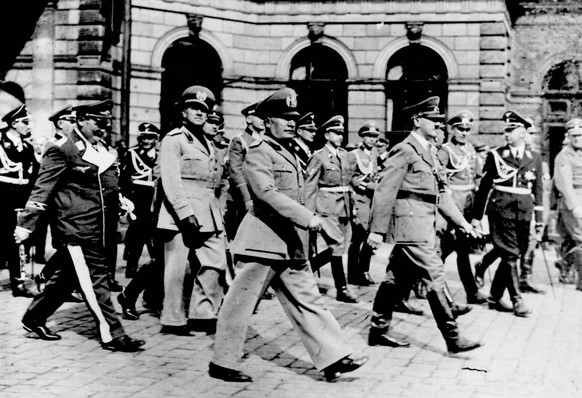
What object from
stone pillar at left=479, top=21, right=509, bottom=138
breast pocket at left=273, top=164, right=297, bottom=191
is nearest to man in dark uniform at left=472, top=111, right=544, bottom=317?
breast pocket at left=273, top=164, right=297, bottom=191

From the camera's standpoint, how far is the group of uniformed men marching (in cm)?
586

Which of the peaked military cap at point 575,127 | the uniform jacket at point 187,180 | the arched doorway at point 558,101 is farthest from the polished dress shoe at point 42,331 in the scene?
the arched doorway at point 558,101

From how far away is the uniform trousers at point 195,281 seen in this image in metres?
7.39

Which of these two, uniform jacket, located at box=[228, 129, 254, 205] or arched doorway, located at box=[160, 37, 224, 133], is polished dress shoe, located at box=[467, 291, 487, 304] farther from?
arched doorway, located at box=[160, 37, 224, 133]

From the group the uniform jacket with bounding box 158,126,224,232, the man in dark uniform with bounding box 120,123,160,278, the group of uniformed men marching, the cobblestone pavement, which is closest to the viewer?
the cobblestone pavement

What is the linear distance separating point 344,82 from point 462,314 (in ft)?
39.0

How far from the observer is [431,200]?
7027 millimetres

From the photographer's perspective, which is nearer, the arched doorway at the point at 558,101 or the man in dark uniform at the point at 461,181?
the man in dark uniform at the point at 461,181

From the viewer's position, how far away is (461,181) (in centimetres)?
1038

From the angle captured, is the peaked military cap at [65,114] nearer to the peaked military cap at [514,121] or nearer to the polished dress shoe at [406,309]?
the polished dress shoe at [406,309]

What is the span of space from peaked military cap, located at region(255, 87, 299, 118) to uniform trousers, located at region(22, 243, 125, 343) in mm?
1957

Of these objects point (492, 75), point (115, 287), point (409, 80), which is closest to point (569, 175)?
point (115, 287)

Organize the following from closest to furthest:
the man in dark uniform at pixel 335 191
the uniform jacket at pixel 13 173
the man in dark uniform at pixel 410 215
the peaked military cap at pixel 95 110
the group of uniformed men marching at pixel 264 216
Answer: the group of uniformed men marching at pixel 264 216 → the man in dark uniform at pixel 410 215 → the peaked military cap at pixel 95 110 → the man in dark uniform at pixel 335 191 → the uniform jacket at pixel 13 173

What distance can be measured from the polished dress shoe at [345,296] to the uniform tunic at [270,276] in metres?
3.67
